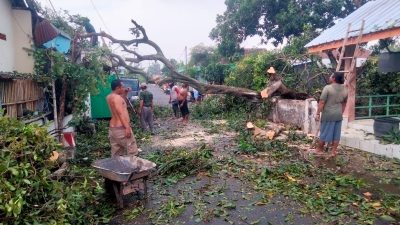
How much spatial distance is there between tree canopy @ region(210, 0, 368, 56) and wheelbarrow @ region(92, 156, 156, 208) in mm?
18465

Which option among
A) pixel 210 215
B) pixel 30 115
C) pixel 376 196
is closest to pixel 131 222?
pixel 210 215

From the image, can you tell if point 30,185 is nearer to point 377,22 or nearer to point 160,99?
point 377,22

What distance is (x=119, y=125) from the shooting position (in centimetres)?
630

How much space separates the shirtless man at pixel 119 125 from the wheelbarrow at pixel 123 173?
1039 mm

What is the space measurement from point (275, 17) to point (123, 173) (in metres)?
20.2

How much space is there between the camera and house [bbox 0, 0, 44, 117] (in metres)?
7.34

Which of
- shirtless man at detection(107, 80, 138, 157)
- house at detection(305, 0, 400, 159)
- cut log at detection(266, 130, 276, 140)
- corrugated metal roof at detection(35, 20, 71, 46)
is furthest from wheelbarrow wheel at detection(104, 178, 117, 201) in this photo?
house at detection(305, 0, 400, 159)

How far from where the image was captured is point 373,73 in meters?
12.3

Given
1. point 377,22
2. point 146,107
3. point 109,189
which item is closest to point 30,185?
point 109,189

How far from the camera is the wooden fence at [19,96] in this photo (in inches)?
275

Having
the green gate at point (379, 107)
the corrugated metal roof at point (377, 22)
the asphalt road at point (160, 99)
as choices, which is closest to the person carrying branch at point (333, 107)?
the corrugated metal roof at point (377, 22)

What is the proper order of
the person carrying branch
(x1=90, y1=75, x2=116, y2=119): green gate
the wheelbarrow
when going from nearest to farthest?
1. the wheelbarrow
2. the person carrying branch
3. (x1=90, y1=75, x2=116, y2=119): green gate

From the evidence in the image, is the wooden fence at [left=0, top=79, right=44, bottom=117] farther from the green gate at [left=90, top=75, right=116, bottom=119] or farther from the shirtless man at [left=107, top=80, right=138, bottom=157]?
the green gate at [left=90, top=75, right=116, bottom=119]

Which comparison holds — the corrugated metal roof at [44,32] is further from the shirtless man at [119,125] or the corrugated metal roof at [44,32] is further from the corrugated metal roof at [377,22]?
the corrugated metal roof at [377,22]
